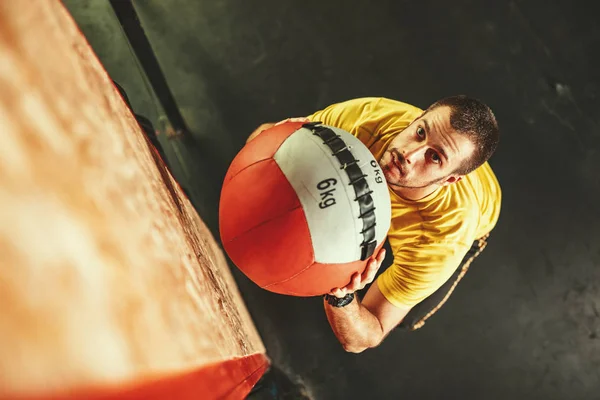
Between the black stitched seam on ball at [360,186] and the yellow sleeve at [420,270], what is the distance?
49cm

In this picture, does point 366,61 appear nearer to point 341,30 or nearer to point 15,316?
point 341,30

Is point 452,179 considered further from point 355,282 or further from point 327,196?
point 327,196

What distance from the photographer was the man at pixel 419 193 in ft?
4.75

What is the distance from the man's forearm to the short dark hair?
63cm

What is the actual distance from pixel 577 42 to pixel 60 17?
3.07 meters

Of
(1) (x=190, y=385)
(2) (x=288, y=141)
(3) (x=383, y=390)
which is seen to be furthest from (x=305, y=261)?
(3) (x=383, y=390)

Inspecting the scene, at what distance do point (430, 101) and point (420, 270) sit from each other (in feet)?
4.38

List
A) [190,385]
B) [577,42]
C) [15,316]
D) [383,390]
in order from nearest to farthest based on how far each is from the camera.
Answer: [15,316]
[190,385]
[383,390]
[577,42]

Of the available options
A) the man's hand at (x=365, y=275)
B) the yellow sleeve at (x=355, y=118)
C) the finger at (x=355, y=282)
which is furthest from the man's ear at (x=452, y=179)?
the finger at (x=355, y=282)

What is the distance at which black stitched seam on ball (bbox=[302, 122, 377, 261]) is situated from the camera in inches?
40.4

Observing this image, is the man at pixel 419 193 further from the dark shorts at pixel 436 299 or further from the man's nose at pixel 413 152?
the dark shorts at pixel 436 299

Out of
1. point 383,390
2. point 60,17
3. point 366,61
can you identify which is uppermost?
point 60,17

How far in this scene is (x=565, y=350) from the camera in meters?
2.26

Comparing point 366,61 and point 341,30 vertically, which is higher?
point 341,30
